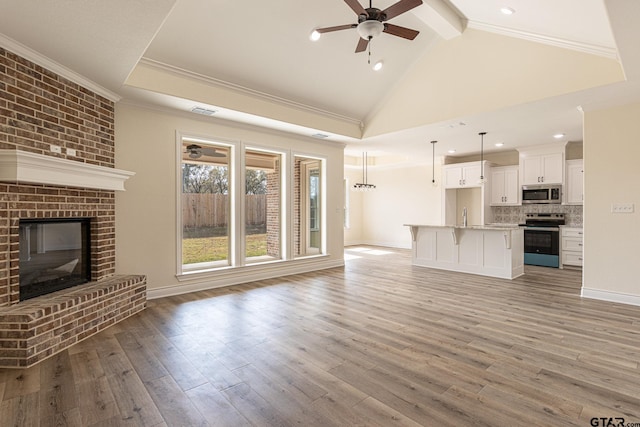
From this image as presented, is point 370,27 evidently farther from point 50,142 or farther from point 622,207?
point 622,207

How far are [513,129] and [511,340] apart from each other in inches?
175

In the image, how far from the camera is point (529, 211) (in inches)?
318

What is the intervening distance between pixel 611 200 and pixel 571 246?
2875 millimetres

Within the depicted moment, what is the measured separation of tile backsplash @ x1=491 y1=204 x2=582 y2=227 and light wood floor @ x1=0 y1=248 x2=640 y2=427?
3.72m

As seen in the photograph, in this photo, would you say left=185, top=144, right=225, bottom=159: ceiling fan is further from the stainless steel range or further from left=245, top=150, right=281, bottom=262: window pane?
the stainless steel range

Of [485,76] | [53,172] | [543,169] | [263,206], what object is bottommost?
[263,206]

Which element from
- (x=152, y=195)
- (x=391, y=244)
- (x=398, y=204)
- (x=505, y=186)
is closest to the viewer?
(x=152, y=195)

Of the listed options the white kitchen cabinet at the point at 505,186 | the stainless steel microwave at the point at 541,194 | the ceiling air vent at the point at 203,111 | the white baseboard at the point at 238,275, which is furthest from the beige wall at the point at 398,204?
the ceiling air vent at the point at 203,111

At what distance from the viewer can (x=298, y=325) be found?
3.56 metres

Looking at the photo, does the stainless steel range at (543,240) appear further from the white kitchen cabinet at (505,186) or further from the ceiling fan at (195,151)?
the ceiling fan at (195,151)

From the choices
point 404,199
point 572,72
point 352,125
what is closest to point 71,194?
point 352,125

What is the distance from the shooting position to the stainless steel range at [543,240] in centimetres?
709

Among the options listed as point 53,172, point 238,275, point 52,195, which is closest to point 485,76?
point 238,275

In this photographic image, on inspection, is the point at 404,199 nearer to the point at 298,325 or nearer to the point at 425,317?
the point at 425,317
